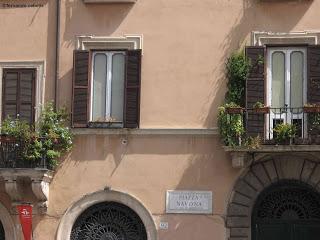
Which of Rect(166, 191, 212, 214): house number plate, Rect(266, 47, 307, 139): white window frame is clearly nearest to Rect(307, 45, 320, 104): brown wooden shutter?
Rect(266, 47, 307, 139): white window frame

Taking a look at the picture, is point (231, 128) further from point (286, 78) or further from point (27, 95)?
point (27, 95)

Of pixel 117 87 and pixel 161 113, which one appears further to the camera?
pixel 117 87

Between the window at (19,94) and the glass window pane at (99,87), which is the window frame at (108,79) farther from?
the window at (19,94)

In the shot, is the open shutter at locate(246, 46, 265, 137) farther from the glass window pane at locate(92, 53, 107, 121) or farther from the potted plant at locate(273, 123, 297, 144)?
the glass window pane at locate(92, 53, 107, 121)

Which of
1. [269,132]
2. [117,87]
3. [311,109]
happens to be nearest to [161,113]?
[117,87]

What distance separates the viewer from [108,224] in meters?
16.6

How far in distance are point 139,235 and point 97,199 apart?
120cm

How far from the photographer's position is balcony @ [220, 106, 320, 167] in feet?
51.0

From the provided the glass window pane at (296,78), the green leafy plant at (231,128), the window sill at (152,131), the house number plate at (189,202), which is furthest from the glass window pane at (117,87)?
the glass window pane at (296,78)

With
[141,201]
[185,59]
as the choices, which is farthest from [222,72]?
[141,201]

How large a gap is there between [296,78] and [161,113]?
301 cm

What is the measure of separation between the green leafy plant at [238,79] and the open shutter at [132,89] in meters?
1.98

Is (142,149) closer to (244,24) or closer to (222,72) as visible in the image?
(222,72)

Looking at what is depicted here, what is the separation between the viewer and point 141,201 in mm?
16391
